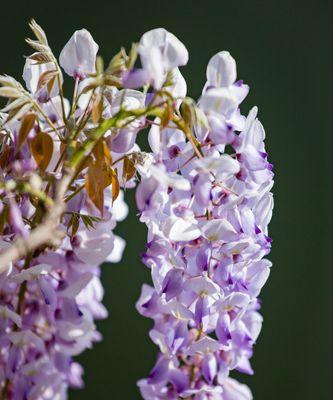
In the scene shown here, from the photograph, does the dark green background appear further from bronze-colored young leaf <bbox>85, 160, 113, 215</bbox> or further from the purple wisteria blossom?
bronze-colored young leaf <bbox>85, 160, 113, 215</bbox>

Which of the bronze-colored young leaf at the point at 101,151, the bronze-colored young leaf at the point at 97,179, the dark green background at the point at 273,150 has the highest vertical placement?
the bronze-colored young leaf at the point at 101,151

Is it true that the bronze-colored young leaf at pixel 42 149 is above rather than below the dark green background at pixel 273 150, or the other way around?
above

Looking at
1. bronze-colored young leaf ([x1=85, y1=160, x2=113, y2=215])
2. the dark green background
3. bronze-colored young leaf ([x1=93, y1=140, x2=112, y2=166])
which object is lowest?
the dark green background

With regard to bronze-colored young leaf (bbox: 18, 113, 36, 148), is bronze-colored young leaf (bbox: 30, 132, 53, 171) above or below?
below

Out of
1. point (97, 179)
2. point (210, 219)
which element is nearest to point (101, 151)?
point (97, 179)

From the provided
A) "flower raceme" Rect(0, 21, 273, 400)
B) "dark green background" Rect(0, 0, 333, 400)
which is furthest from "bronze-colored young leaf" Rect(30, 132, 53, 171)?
"dark green background" Rect(0, 0, 333, 400)

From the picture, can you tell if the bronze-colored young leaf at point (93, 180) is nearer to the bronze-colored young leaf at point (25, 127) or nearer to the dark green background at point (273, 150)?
the bronze-colored young leaf at point (25, 127)

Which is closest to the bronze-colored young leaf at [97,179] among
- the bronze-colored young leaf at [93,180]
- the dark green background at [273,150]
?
the bronze-colored young leaf at [93,180]

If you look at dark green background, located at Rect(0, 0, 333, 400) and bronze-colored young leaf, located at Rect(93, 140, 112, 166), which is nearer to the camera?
bronze-colored young leaf, located at Rect(93, 140, 112, 166)

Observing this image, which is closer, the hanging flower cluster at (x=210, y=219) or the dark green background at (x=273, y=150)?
the hanging flower cluster at (x=210, y=219)
